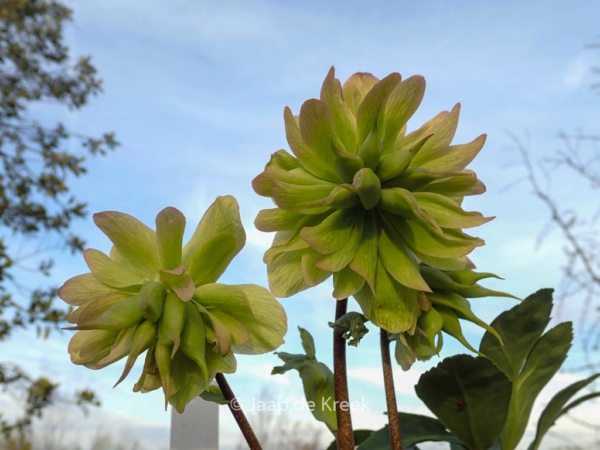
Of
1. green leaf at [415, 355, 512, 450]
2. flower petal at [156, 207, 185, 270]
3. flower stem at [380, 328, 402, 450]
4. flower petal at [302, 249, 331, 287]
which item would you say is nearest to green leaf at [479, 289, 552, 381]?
green leaf at [415, 355, 512, 450]

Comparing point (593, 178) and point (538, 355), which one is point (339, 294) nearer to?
point (538, 355)

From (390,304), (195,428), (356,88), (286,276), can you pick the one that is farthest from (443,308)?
(195,428)

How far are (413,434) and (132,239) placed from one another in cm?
47

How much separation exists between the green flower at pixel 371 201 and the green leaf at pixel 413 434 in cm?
26

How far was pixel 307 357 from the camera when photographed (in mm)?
659

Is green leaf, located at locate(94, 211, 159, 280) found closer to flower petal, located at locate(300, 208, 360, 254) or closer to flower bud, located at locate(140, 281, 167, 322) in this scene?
flower bud, located at locate(140, 281, 167, 322)

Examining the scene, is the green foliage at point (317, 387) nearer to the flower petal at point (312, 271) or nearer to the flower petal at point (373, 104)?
the flower petal at point (312, 271)

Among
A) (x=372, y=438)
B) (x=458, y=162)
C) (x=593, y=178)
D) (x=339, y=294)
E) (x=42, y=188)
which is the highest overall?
(x=42, y=188)

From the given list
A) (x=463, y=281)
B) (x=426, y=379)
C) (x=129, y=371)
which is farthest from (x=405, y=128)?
(x=129, y=371)

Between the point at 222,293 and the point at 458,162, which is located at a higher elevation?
the point at 458,162

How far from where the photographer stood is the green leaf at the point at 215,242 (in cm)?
56

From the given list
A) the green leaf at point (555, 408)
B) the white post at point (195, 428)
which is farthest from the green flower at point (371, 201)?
the white post at point (195, 428)

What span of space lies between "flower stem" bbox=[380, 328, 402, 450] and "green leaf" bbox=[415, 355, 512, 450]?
6cm

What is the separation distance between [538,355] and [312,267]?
1.36ft
